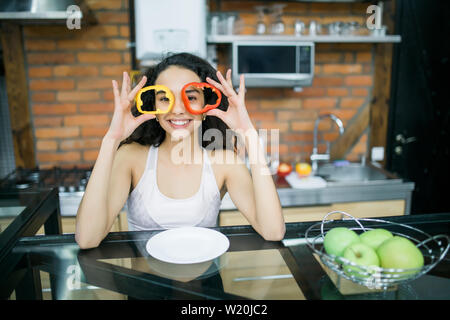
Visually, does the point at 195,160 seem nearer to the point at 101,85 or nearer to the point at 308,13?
the point at 101,85

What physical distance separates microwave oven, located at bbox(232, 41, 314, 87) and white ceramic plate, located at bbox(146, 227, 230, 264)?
1.52m

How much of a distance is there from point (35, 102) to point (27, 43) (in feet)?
1.30

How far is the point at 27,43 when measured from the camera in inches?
104

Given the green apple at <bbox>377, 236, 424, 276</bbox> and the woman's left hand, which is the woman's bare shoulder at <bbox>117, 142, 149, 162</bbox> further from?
the green apple at <bbox>377, 236, 424, 276</bbox>

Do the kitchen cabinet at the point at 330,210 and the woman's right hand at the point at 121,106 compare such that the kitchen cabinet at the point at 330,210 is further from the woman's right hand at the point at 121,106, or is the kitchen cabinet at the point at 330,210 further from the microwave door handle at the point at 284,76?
the woman's right hand at the point at 121,106

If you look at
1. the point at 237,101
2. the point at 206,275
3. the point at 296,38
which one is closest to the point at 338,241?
the point at 206,275

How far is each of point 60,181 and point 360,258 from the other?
213 cm

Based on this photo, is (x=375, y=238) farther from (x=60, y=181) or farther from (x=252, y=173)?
(x=60, y=181)

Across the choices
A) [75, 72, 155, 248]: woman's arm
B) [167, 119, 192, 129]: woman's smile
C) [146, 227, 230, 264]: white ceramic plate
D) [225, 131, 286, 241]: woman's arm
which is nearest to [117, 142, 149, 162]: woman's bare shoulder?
[75, 72, 155, 248]: woman's arm

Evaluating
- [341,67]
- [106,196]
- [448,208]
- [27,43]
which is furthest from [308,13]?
[106,196]

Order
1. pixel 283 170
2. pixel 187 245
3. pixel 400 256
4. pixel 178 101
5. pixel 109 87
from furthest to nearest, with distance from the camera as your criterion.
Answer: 1. pixel 109 87
2. pixel 283 170
3. pixel 178 101
4. pixel 187 245
5. pixel 400 256

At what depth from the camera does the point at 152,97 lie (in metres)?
1.73

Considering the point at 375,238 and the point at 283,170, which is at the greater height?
the point at 375,238

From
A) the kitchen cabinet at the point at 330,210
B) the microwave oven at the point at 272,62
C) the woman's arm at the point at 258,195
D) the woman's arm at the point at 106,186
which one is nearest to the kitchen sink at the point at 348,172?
the kitchen cabinet at the point at 330,210
